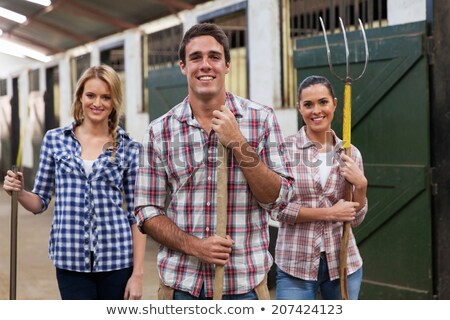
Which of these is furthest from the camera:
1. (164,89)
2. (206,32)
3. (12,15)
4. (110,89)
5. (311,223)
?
(164,89)

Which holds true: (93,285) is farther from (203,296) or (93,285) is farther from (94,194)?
(203,296)

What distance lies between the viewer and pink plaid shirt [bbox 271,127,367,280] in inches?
65.4

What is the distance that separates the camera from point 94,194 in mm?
1587

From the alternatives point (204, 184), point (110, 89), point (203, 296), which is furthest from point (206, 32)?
point (203, 296)

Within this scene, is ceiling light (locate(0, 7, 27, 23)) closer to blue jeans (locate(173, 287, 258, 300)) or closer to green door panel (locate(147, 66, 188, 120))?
green door panel (locate(147, 66, 188, 120))

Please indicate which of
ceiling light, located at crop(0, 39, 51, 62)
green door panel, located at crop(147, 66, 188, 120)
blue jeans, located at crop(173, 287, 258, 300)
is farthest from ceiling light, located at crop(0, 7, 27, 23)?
blue jeans, located at crop(173, 287, 258, 300)

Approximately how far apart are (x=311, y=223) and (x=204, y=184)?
1.54 feet

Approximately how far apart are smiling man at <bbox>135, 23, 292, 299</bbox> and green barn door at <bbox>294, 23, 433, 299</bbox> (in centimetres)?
136

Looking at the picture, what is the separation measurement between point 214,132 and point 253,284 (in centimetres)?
29

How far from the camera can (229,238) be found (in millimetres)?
1294

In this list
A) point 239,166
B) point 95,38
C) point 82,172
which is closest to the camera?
point 239,166
